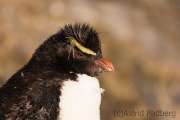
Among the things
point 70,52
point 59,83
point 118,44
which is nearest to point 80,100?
point 59,83

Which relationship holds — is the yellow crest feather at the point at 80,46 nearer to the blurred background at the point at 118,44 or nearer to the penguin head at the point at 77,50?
the penguin head at the point at 77,50

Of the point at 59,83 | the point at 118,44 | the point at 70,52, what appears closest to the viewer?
the point at 59,83

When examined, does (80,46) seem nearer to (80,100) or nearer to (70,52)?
(70,52)

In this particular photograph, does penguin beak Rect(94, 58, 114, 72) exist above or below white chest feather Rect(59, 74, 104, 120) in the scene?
above

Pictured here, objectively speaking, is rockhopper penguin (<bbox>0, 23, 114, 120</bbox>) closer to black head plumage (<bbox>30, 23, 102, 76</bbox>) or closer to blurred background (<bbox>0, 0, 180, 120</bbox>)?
black head plumage (<bbox>30, 23, 102, 76</bbox>)

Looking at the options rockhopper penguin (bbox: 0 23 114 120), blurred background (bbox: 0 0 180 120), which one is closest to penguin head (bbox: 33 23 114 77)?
rockhopper penguin (bbox: 0 23 114 120)
